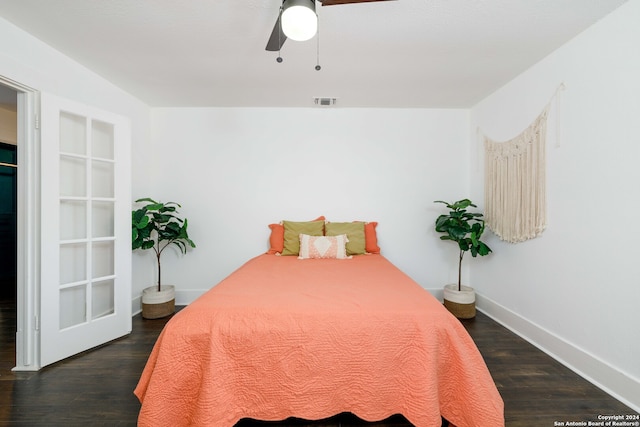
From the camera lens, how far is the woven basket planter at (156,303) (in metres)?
2.74

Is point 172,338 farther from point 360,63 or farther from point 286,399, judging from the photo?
point 360,63

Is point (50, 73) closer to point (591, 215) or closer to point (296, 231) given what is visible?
point (296, 231)

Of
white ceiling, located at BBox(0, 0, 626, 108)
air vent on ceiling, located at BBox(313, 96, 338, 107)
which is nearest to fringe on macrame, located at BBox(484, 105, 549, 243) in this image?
white ceiling, located at BBox(0, 0, 626, 108)

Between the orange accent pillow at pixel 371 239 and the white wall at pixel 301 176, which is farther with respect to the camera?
the white wall at pixel 301 176

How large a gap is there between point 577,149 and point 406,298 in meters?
1.77

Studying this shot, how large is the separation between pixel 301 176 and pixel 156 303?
217 centimetres

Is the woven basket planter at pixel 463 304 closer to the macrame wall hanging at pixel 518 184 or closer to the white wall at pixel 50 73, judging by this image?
the macrame wall hanging at pixel 518 184

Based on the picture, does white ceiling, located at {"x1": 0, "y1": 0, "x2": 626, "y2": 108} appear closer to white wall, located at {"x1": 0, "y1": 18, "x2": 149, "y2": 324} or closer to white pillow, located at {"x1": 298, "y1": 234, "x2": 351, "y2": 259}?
white wall, located at {"x1": 0, "y1": 18, "x2": 149, "y2": 324}

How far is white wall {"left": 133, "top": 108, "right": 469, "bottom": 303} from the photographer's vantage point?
3221mm

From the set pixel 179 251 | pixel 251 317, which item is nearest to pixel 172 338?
pixel 251 317

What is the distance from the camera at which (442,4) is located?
61.1 inches

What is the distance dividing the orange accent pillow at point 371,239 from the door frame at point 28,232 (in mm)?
2890

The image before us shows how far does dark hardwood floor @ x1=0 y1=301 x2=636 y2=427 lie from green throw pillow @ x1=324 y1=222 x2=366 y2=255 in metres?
1.38

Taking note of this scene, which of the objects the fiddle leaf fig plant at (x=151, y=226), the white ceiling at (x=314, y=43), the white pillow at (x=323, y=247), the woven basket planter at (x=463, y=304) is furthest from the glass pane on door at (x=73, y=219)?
the woven basket planter at (x=463, y=304)
